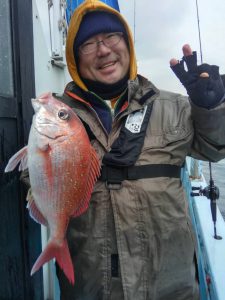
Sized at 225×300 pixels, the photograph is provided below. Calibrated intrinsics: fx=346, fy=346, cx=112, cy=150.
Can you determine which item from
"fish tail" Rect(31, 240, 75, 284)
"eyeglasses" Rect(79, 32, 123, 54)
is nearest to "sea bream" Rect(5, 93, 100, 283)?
"fish tail" Rect(31, 240, 75, 284)

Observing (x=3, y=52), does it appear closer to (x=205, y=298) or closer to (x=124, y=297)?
(x=124, y=297)

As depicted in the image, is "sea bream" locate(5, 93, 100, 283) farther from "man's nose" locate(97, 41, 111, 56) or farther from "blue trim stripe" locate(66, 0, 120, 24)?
"blue trim stripe" locate(66, 0, 120, 24)

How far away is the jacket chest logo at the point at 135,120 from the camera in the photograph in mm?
2002

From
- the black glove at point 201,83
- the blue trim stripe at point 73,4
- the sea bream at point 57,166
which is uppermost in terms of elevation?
the blue trim stripe at point 73,4

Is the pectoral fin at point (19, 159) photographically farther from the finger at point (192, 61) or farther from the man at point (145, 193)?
the finger at point (192, 61)

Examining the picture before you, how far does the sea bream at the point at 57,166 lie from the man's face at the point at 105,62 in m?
0.56

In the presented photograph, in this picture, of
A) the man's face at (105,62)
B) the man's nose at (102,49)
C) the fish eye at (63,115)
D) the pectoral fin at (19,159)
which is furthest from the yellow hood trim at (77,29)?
the pectoral fin at (19,159)

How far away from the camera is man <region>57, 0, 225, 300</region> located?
188 cm

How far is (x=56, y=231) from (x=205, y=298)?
2.17 m

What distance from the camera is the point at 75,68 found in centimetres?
235

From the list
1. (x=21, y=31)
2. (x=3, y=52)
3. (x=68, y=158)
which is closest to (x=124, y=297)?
(x=68, y=158)

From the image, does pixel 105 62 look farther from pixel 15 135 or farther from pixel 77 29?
pixel 15 135

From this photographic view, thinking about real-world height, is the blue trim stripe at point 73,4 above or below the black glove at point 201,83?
above

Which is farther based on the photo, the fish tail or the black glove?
the black glove
